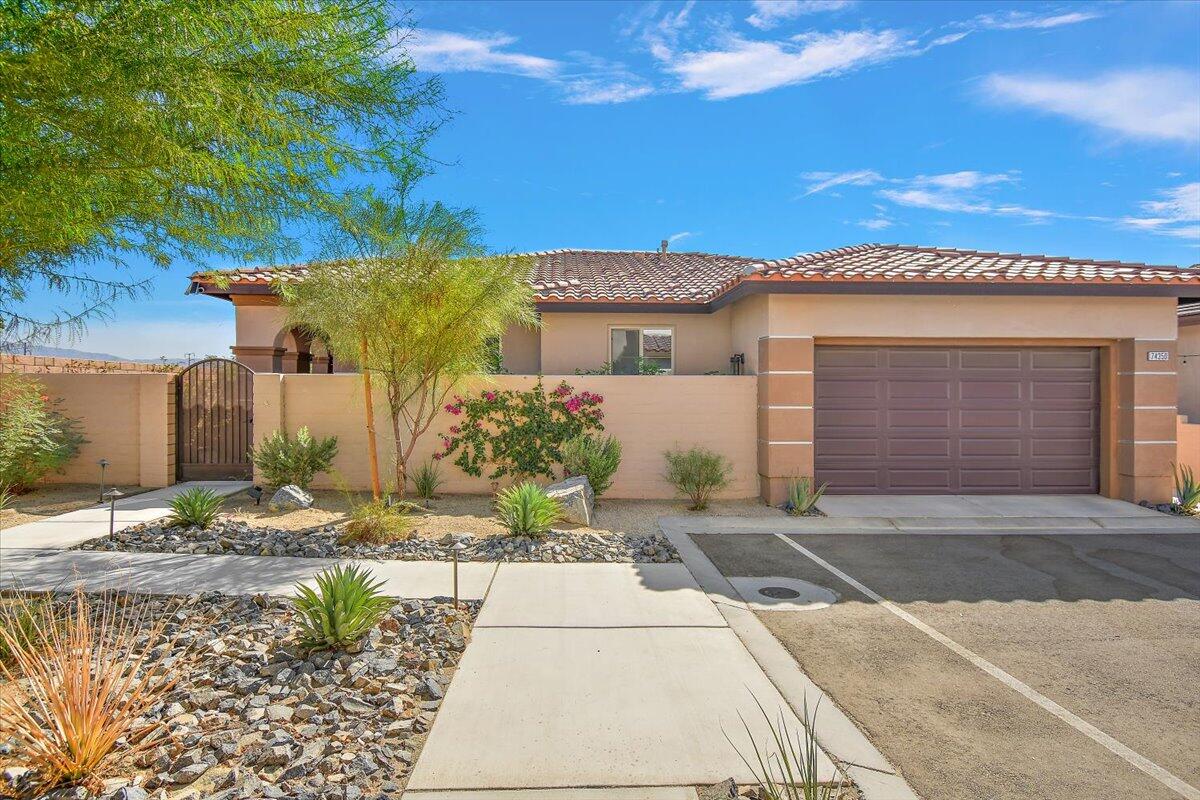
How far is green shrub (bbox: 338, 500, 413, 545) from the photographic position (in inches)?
333

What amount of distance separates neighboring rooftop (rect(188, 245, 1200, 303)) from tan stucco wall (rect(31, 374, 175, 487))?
229 cm

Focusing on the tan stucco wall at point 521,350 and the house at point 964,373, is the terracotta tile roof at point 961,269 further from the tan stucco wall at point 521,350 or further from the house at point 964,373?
the tan stucco wall at point 521,350

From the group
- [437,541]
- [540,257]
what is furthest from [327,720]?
[540,257]

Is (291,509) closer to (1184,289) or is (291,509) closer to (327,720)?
(327,720)

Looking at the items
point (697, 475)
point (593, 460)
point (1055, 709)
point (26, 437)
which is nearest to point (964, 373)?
point (697, 475)

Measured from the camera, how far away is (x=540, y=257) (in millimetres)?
21109

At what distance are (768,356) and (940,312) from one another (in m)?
3.18

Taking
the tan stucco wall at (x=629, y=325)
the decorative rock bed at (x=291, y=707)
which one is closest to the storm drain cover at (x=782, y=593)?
the decorative rock bed at (x=291, y=707)

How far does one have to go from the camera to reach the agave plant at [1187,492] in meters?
11.2

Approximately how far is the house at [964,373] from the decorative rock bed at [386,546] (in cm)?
425

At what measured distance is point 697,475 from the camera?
37.0 feet

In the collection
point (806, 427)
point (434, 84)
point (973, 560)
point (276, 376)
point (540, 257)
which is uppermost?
point (540, 257)

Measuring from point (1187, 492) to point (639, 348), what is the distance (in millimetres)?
10199

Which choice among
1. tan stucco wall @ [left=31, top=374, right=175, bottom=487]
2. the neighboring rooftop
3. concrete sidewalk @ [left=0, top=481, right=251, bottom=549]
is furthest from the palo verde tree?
tan stucco wall @ [left=31, top=374, right=175, bottom=487]
